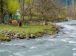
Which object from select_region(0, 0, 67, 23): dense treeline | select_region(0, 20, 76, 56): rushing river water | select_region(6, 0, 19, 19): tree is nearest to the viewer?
select_region(0, 20, 76, 56): rushing river water

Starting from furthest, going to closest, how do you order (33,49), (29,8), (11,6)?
(29,8)
(11,6)
(33,49)

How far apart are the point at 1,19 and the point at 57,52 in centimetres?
3005

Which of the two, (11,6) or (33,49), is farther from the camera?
(11,6)

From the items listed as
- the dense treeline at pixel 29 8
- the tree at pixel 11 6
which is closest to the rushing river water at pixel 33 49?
the dense treeline at pixel 29 8

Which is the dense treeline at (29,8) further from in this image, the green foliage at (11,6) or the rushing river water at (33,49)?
the rushing river water at (33,49)

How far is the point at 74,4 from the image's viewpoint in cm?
13862

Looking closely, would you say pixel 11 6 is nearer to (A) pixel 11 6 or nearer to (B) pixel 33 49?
(A) pixel 11 6

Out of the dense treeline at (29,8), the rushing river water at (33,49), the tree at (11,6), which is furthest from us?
the tree at (11,6)

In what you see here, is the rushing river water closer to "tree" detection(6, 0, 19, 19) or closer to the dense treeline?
the dense treeline

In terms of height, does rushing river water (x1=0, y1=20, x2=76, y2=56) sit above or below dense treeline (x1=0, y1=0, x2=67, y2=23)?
below

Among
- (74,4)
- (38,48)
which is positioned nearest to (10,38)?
(38,48)

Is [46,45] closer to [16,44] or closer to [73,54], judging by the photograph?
[16,44]

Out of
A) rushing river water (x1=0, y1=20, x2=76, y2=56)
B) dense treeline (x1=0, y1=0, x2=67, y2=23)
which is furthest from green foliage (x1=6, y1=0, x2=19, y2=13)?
rushing river water (x1=0, y1=20, x2=76, y2=56)

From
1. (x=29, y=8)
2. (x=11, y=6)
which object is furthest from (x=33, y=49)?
(x=29, y=8)
